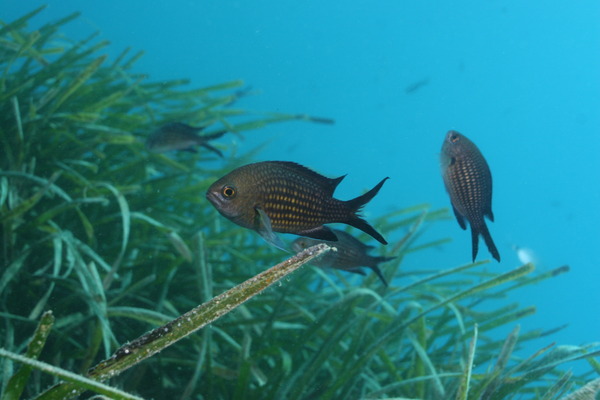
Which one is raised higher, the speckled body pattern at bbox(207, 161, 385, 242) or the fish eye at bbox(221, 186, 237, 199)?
the speckled body pattern at bbox(207, 161, 385, 242)

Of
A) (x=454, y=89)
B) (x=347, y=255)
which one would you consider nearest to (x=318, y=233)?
(x=347, y=255)

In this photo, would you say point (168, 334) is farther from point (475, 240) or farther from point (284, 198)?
point (475, 240)

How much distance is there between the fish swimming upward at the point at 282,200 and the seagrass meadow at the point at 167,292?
2.00 feet

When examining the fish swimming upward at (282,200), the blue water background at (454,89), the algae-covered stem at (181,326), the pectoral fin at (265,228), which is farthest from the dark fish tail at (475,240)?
the blue water background at (454,89)

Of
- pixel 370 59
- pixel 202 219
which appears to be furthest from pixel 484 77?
pixel 202 219

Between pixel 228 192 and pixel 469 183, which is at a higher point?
pixel 469 183

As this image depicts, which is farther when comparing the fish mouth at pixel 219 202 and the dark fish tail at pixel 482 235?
the dark fish tail at pixel 482 235

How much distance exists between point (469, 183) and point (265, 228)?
35.2 inches

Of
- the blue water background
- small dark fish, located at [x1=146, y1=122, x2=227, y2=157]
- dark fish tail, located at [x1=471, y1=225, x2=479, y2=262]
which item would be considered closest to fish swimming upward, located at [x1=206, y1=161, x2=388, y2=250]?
dark fish tail, located at [x1=471, y1=225, x2=479, y2=262]

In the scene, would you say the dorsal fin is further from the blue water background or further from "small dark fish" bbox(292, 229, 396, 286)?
the blue water background

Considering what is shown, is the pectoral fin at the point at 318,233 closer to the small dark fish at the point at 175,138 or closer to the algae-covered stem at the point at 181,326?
the algae-covered stem at the point at 181,326

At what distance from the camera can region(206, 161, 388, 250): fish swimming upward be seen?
1.65 meters

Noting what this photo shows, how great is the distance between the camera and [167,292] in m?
3.09

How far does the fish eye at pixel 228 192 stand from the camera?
170 cm
